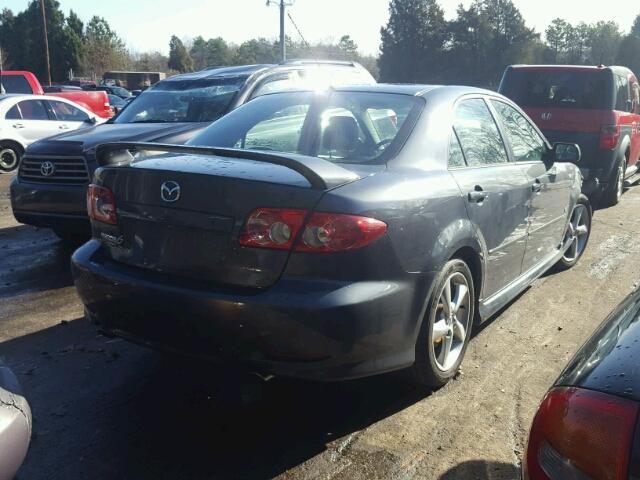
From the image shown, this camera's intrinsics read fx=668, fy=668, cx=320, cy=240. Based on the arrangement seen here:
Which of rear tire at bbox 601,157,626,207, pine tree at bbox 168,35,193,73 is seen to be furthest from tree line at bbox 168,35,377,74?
rear tire at bbox 601,157,626,207

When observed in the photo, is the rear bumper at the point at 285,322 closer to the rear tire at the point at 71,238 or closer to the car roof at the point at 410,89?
the car roof at the point at 410,89

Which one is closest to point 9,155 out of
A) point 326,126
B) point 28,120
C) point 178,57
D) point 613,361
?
Result: point 28,120

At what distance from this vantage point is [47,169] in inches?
255

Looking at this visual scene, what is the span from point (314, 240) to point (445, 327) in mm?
1088

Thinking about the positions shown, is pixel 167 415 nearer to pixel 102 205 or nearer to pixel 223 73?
pixel 102 205

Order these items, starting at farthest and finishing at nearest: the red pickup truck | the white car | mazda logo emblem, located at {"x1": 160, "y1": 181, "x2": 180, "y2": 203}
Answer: the red pickup truck → the white car → mazda logo emblem, located at {"x1": 160, "y1": 181, "x2": 180, "y2": 203}

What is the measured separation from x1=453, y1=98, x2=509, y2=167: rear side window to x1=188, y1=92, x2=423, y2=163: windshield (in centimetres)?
36

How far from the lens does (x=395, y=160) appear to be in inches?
136

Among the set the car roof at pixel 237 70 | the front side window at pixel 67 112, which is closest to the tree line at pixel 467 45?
the front side window at pixel 67 112

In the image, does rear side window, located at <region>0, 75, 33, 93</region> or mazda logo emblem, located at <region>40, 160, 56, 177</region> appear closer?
mazda logo emblem, located at <region>40, 160, 56, 177</region>

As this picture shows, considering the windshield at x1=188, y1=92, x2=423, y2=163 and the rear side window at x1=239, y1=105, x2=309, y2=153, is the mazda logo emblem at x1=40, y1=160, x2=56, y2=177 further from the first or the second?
the rear side window at x1=239, y1=105, x2=309, y2=153

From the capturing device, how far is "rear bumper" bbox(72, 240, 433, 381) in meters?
2.87

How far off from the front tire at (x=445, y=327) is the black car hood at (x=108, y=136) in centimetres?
359

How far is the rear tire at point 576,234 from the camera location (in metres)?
6.04
